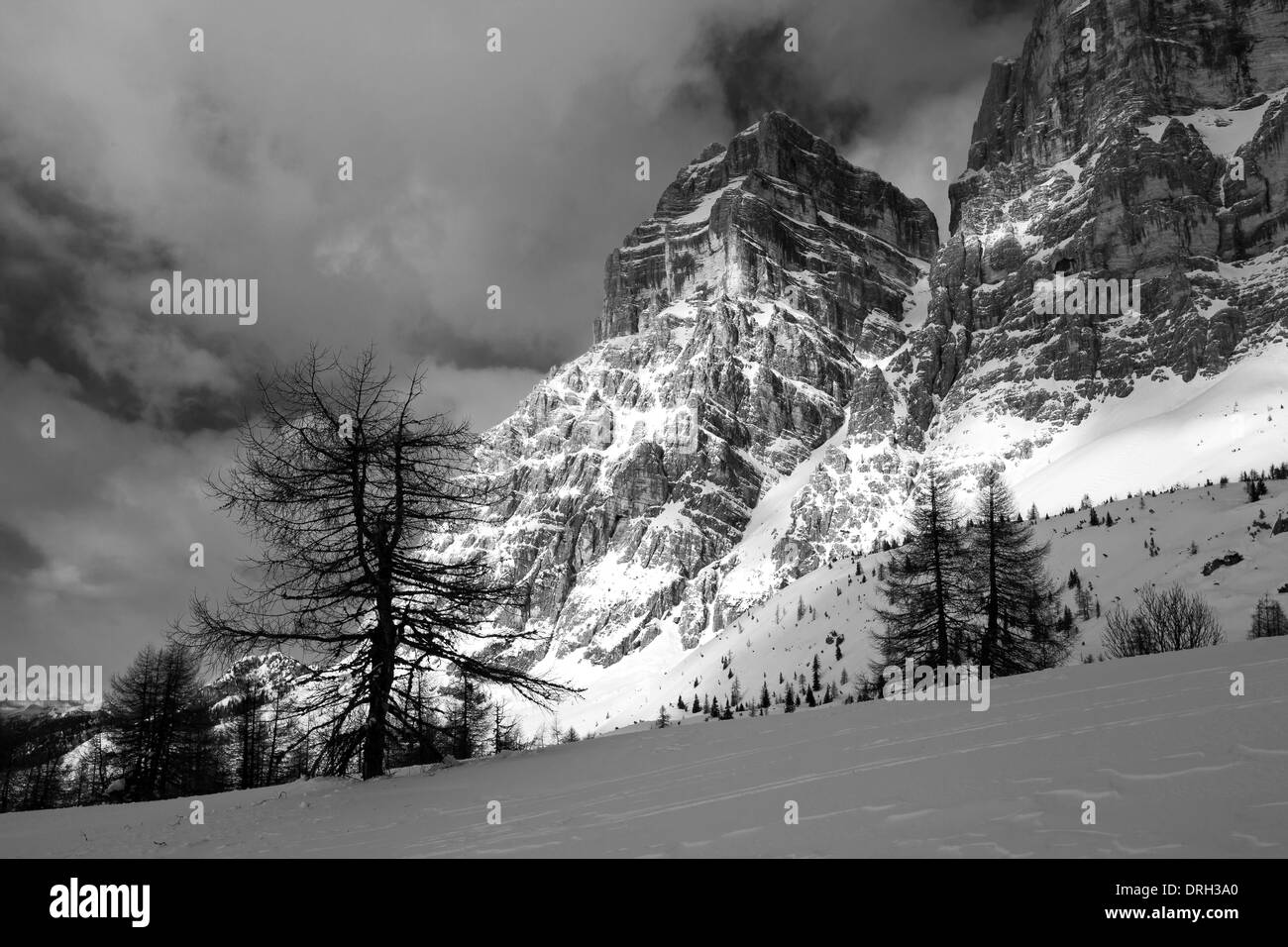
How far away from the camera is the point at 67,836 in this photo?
788 centimetres

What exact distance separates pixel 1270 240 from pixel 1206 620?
233 meters

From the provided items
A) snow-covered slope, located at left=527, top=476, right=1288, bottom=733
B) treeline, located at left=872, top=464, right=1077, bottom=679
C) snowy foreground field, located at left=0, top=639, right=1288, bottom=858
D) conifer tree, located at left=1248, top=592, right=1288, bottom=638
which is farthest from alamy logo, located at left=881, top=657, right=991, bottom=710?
conifer tree, located at left=1248, top=592, right=1288, bottom=638

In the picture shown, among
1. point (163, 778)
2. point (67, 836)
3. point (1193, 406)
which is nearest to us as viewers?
point (67, 836)

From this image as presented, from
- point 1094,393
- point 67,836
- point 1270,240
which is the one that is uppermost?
point 1270,240

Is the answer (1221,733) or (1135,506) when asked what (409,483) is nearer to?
(1221,733)

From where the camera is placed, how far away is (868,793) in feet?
16.7

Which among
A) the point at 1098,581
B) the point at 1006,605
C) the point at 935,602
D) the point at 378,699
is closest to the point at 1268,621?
the point at 1006,605

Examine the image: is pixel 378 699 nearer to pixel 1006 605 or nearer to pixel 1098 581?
pixel 1006 605
